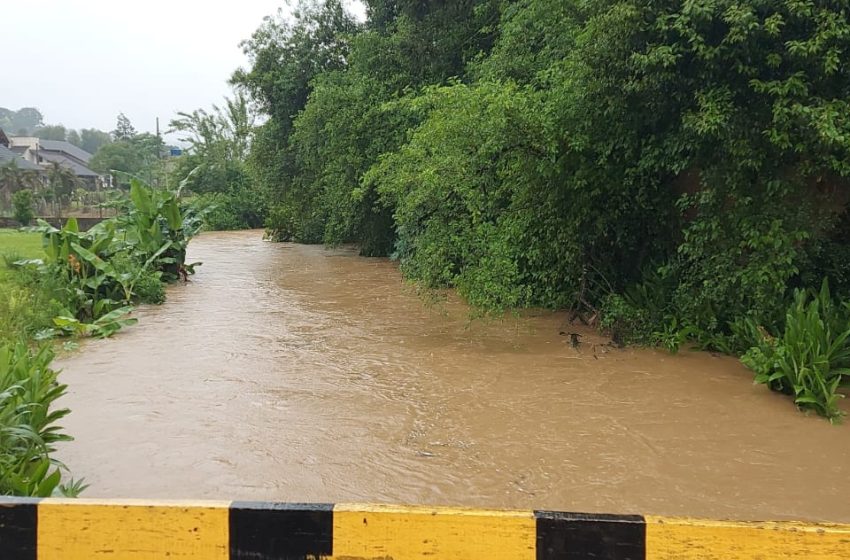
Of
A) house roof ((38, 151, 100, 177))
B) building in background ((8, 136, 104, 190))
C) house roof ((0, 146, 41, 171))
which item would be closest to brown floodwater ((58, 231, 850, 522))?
house roof ((0, 146, 41, 171))

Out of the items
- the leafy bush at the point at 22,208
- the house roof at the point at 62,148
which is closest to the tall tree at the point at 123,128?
the house roof at the point at 62,148

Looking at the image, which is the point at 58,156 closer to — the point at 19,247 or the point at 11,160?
the point at 11,160

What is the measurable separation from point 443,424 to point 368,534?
12.9ft

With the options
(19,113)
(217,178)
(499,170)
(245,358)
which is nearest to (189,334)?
(245,358)

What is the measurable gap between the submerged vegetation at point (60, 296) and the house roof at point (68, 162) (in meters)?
35.2

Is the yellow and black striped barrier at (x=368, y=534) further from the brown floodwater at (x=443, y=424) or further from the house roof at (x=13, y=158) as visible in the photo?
the house roof at (x=13, y=158)

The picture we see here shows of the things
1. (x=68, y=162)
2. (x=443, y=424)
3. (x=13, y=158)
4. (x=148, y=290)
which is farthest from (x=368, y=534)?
(x=68, y=162)

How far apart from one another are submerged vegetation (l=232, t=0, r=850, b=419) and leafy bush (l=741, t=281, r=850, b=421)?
2 centimetres

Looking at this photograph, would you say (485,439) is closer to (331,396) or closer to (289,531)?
(331,396)

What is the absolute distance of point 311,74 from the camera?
68.3 ft

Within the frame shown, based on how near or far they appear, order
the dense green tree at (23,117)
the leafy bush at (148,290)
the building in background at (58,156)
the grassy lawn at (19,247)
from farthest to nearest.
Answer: the dense green tree at (23,117)
the building in background at (58,156)
the grassy lawn at (19,247)
the leafy bush at (148,290)

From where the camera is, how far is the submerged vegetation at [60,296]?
396cm

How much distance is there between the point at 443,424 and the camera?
19.2ft

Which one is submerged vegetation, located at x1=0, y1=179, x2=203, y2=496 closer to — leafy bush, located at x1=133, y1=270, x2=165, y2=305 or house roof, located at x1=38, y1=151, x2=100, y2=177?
leafy bush, located at x1=133, y1=270, x2=165, y2=305
